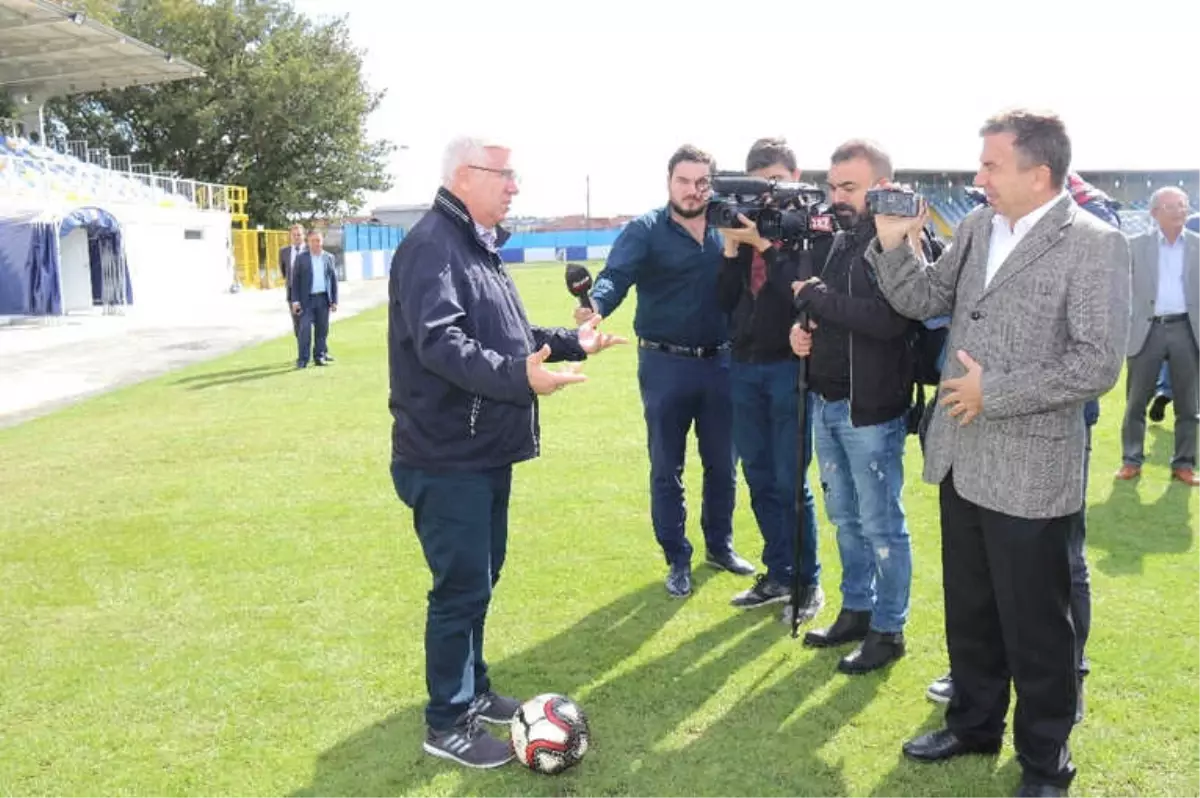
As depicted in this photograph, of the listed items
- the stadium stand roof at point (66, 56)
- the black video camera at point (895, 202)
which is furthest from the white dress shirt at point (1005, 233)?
the stadium stand roof at point (66, 56)

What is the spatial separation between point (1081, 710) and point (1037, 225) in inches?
76.3

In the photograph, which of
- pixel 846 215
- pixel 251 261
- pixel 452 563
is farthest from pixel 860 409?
pixel 251 261

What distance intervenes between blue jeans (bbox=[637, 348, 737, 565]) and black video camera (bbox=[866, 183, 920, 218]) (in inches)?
75.7

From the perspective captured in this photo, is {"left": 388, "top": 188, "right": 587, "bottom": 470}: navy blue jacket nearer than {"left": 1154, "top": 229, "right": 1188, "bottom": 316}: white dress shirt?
Yes

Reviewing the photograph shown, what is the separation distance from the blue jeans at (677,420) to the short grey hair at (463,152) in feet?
6.62

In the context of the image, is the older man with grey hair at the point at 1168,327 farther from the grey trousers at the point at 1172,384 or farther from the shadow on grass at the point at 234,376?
the shadow on grass at the point at 234,376

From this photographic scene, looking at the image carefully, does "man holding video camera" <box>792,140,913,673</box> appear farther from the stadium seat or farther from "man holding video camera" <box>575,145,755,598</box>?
the stadium seat

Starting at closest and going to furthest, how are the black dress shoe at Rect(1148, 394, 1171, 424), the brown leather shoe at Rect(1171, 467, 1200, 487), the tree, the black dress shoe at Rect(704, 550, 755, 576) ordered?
the black dress shoe at Rect(704, 550, 755, 576) < the brown leather shoe at Rect(1171, 467, 1200, 487) < the black dress shoe at Rect(1148, 394, 1171, 424) < the tree

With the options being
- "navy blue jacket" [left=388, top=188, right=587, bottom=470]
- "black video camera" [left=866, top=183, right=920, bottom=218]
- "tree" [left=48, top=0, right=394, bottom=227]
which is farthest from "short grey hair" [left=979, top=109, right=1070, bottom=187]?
"tree" [left=48, top=0, right=394, bottom=227]

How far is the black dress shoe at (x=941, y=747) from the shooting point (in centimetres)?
353

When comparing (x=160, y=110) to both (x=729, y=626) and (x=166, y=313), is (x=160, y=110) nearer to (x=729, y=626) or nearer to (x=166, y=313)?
(x=166, y=313)

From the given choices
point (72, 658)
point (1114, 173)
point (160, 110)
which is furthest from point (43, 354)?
point (1114, 173)

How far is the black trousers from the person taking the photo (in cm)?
311

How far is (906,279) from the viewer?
3.41m
